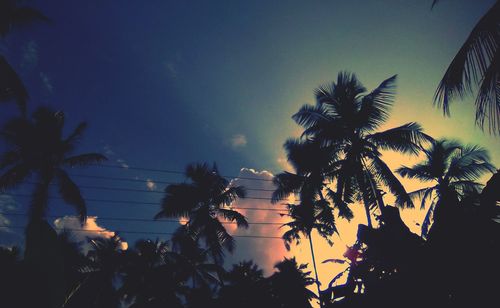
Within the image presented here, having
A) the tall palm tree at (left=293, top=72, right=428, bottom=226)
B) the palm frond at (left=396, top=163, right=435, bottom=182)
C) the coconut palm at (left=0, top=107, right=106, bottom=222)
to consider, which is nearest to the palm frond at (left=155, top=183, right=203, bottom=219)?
the coconut palm at (left=0, top=107, right=106, bottom=222)

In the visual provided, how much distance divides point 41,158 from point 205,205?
1009 centimetres

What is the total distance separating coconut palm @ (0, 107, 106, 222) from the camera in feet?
42.9

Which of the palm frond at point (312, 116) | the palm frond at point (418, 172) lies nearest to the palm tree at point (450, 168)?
the palm frond at point (418, 172)

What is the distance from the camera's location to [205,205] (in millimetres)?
17734

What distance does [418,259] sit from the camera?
385 cm

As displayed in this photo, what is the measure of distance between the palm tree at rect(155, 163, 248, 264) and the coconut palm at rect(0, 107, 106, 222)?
5468 millimetres

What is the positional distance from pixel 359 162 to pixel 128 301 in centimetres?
2270

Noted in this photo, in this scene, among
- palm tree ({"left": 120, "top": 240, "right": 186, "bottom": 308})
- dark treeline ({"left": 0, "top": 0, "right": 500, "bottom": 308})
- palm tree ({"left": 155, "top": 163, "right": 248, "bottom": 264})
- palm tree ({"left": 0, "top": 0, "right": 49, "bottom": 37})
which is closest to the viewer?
dark treeline ({"left": 0, "top": 0, "right": 500, "bottom": 308})

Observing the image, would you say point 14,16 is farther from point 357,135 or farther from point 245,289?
point 245,289

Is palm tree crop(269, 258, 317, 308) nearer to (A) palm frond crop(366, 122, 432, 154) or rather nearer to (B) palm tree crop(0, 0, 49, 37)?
(A) palm frond crop(366, 122, 432, 154)

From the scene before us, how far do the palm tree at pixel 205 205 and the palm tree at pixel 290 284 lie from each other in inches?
296

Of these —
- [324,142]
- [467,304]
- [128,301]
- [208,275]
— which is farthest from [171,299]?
[467,304]

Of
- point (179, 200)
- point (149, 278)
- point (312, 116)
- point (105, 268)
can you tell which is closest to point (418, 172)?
point (312, 116)

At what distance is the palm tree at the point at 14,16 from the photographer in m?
9.15
